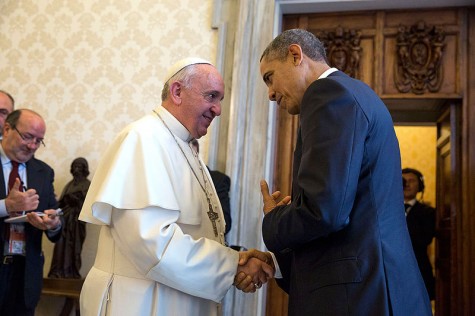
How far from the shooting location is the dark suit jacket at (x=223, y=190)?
12.0ft

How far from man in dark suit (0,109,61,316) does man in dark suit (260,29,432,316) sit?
74.8 inches

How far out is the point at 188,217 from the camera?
2170mm

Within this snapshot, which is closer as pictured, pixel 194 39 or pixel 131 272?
pixel 131 272

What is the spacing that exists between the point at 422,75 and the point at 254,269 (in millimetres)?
2611

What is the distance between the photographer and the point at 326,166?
1546mm

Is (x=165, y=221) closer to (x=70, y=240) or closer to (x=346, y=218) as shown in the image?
(x=346, y=218)

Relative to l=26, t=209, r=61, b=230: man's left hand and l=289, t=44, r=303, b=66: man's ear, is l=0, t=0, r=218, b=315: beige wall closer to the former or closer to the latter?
l=26, t=209, r=61, b=230: man's left hand

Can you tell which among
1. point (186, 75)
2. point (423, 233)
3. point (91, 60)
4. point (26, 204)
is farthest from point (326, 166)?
point (423, 233)

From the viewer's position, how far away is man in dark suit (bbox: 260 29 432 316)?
1.56 metres

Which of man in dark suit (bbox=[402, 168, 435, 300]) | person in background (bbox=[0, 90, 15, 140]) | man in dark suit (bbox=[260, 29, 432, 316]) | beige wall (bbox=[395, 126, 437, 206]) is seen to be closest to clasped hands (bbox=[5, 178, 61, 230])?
person in background (bbox=[0, 90, 15, 140])

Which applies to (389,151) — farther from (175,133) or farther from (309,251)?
(175,133)

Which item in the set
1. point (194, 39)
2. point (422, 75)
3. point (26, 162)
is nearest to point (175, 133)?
point (26, 162)

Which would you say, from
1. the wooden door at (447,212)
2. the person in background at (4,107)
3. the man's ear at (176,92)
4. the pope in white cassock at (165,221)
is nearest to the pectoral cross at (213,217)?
the pope in white cassock at (165,221)

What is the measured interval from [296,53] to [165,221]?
0.81 metres
